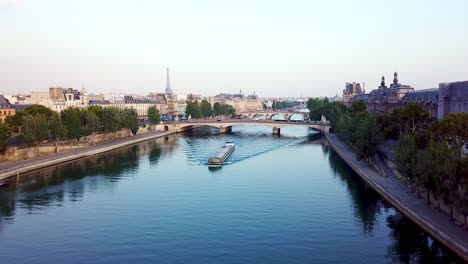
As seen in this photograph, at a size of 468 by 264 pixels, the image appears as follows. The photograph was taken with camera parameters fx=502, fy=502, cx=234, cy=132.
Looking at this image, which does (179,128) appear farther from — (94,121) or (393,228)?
(393,228)

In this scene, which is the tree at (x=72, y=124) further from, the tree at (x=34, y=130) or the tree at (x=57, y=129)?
the tree at (x=34, y=130)

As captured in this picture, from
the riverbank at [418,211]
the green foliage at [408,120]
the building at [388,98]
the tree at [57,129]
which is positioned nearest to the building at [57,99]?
the tree at [57,129]

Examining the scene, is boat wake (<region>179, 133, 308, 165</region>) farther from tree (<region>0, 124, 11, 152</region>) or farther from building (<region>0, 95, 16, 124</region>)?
building (<region>0, 95, 16, 124</region>)

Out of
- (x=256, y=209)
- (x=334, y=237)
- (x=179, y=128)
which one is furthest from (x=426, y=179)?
(x=179, y=128)

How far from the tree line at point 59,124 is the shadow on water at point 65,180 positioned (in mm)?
5668

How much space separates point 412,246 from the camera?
28.3m

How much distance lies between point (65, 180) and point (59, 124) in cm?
1997

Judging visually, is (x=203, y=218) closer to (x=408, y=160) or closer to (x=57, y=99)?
(x=408, y=160)

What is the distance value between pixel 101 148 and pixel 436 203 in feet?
172

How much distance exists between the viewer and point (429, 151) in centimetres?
3164

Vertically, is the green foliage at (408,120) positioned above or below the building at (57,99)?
below

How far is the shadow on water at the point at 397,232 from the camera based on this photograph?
86.6ft

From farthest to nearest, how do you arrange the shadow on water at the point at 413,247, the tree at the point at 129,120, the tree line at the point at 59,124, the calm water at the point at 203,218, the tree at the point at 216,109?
1. the tree at the point at 216,109
2. the tree at the point at 129,120
3. the tree line at the point at 59,124
4. the calm water at the point at 203,218
5. the shadow on water at the point at 413,247

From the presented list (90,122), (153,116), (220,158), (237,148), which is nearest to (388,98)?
(237,148)
